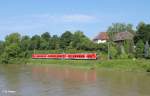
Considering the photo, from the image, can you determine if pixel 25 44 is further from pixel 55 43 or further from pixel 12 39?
pixel 55 43

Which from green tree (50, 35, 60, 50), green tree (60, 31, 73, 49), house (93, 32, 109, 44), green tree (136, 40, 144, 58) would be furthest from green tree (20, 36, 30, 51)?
green tree (136, 40, 144, 58)

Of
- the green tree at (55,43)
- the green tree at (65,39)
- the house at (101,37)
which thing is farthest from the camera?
the house at (101,37)

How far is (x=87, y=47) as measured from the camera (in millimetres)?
91625

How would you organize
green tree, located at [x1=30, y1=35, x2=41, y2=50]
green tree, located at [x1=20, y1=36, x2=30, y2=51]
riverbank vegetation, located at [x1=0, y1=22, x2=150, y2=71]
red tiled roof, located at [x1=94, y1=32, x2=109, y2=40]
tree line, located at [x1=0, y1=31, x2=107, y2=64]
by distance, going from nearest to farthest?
riverbank vegetation, located at [x1=0, y1=22, x2=150, y2=71], tree line, located at [x1=0, y1=31, x2=107, y2=64], green tree, located at [x1=30, y1=35, x2=41, y2=50], green tree, located at [x1=20, y1=36, x2=30, y2=51], red tiled roof, located at [x1=94, y1=32, x2=109, y2=40]

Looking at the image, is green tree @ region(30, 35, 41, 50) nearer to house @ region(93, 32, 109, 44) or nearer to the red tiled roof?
house @ region(93, 32, 109, 44)

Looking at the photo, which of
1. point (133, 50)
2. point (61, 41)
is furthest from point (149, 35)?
point (61, 41)

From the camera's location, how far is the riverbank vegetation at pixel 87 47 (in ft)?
227

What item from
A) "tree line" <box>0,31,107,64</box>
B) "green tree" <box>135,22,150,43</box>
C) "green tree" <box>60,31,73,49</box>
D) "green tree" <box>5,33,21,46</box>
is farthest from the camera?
"green tree" <box>5,33,21,46</box>

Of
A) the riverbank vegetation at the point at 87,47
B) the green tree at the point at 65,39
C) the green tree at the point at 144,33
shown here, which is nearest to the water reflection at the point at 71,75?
the riverbank vegetation at the point at 87,47

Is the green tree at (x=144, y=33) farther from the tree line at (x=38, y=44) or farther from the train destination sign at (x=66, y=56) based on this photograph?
the train destination sign at (x=66, y=56)

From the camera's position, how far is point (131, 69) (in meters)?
55.3

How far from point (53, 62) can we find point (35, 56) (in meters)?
16.0

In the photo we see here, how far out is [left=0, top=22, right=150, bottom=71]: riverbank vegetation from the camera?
6914 centimetres

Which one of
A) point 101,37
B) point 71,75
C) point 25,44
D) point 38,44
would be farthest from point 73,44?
point 71,75
